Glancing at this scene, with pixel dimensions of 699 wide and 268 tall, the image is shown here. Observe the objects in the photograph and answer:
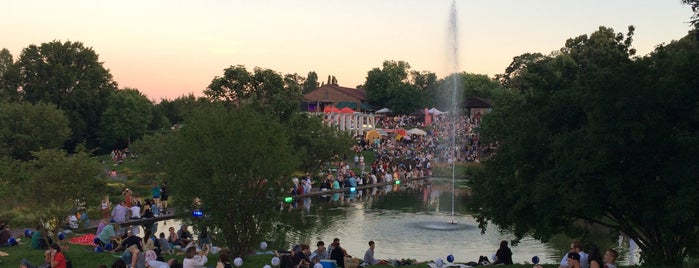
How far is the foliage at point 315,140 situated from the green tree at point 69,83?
3889 centimetres

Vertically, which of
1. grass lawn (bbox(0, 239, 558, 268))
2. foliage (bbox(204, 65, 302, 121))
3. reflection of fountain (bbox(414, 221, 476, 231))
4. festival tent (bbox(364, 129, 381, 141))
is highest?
foliage (bbox(204, 65, 302, 121))

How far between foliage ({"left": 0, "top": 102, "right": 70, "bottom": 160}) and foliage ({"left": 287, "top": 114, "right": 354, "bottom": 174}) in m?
24.6

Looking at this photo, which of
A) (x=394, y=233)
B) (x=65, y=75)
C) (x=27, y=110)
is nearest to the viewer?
(x=394, y=233)

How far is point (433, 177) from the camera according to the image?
65.2 meters

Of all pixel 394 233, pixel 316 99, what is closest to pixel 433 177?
pixel 394 233

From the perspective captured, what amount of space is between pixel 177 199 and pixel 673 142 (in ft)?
43.1

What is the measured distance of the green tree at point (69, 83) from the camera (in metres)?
79.0

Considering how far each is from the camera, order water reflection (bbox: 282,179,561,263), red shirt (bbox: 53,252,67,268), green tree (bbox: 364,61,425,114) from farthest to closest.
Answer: green tree (bbox: 364,61,425,114) → water reflection (bbox: 282,179,561,263) → red shirt (bbox: 53,252,67,268)

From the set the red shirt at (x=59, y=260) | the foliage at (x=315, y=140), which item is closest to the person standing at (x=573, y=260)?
the red shirt at (x=59, y=260)

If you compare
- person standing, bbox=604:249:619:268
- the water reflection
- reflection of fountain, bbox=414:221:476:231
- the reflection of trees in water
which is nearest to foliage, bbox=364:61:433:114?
the reflection of trees in water

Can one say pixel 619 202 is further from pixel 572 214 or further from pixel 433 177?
pixel 433 177

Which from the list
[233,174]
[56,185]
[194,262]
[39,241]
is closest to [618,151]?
[233,174]

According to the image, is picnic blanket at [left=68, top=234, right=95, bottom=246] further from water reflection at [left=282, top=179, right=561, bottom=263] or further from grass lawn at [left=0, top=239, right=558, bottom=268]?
water reflection at [left=282, top=179, right=561, bottom=263]

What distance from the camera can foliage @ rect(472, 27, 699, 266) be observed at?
1600 centimetres
